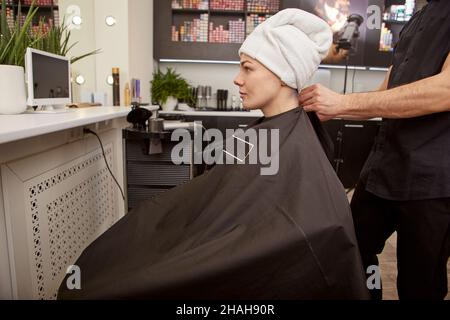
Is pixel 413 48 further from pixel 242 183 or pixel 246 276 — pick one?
pixel 246 276

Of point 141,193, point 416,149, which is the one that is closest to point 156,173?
point 141,193

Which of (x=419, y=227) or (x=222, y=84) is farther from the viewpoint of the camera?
(x=222, y=84)

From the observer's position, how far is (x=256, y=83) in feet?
3.80

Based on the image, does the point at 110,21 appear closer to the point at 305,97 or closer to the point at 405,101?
the point at 305,97

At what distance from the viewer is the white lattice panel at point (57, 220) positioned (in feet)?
3.62

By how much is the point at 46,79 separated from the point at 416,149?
1.41 meters

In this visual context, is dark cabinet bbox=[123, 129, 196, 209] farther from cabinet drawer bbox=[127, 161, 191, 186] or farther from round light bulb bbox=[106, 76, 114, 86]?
round light bulb bbox=[106, 76, 114, 86]

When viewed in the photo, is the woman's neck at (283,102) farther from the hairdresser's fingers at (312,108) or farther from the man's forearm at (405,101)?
the man's forearm at (405,101)

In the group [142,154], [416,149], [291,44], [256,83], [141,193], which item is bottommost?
[141,193]

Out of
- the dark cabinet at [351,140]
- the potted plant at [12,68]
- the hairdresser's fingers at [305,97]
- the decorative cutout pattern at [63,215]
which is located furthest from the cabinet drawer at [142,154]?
the dark cabinet at [351,140]

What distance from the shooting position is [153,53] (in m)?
3.75

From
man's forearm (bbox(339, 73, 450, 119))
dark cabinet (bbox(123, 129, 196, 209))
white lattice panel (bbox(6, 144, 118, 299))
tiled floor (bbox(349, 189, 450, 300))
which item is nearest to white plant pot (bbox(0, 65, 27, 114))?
white lattice panel (bbox(6, 144, 118, 299))
